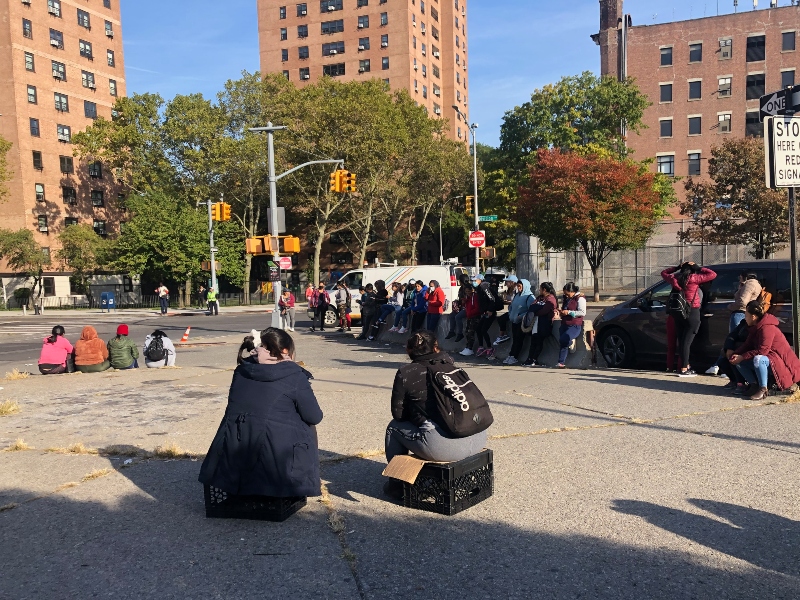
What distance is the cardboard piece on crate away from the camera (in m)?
4.86

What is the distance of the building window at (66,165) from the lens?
61.2 meters

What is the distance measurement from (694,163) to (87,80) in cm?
5458

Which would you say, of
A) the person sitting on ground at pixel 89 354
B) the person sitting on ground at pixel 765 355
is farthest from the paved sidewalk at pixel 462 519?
the person sitting on ground at pixel 89 354

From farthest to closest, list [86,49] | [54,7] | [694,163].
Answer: [86,49]
[54,7]
[694,163]

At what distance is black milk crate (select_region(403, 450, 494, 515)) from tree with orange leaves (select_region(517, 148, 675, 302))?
94.2ft

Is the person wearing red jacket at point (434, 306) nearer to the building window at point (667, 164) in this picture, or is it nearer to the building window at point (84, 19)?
the building window at point (667, 164)

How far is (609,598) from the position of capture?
369 cm

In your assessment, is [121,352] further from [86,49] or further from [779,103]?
[86,49]

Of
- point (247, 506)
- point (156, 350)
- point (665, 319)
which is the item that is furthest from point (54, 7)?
point (247, 506)

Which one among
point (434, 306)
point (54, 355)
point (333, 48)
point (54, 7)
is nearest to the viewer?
point (54, 355)

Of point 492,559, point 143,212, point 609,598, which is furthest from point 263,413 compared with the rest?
point 143,212

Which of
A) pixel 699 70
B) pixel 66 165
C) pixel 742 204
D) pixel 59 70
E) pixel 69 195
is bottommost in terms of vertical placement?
pixel 742 204

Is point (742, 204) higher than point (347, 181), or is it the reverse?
point (347, 181)

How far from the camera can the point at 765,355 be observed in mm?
8555
